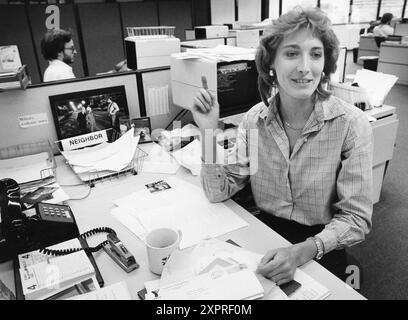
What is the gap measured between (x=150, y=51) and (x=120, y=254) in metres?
1.29

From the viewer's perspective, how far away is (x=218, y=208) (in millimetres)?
1154

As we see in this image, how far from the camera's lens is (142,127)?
175 centimetres

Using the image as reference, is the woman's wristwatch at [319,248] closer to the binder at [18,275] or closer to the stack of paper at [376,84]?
the binder at [18,275]

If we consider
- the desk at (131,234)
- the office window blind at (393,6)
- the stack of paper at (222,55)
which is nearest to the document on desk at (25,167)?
the desk at (131,234)

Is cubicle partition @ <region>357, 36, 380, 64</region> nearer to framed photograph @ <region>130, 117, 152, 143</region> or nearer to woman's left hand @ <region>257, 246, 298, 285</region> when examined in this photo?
framed photograph @ <region>130, 117, 152, 143</region>

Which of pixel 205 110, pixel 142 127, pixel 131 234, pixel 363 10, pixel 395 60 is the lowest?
pixel 395 60

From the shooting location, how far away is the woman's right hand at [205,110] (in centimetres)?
123

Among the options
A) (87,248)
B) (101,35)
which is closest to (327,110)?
(87,248)

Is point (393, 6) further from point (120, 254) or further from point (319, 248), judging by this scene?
point (120, 254)

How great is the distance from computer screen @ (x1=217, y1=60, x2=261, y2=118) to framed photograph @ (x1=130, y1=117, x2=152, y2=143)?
1.38 ft

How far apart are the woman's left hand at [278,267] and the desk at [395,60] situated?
20.4 ft

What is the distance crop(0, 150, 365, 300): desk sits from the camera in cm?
84

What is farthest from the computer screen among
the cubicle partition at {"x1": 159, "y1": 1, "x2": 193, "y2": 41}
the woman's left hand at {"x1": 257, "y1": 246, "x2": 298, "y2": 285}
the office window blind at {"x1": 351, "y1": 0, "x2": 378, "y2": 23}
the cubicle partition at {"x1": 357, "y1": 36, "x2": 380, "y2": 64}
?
the office window blind at {"x1": 351, "y1": 0, "x2": 378, "y2": 23}
